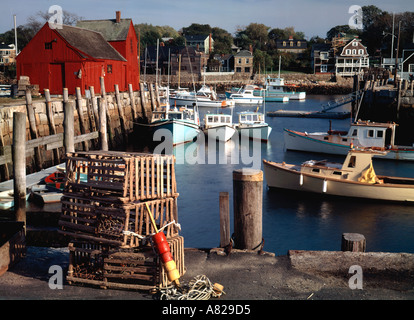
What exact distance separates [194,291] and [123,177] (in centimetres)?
192

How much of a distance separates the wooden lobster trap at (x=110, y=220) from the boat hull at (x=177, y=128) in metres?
26.5

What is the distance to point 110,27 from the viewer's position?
44.3 m

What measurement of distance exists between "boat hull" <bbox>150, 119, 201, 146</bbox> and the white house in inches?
3056

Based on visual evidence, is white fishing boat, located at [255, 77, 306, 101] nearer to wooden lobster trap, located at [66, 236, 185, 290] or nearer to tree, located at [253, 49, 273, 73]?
tree, located at [253, 49, 273, 73]

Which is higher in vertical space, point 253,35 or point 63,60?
point 253,35

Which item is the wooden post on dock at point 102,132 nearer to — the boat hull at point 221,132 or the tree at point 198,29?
→ the boat hull at point 221,132

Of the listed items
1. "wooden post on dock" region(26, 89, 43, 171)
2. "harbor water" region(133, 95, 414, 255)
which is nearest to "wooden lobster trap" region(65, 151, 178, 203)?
"harbor water" region(133, 95, 414, 255)

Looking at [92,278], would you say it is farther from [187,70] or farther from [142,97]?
[187,70]

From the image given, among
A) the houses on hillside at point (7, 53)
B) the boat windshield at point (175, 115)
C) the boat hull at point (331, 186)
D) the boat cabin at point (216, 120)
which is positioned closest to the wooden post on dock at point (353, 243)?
the boat hull at point (331, 186)

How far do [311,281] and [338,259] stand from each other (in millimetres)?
897

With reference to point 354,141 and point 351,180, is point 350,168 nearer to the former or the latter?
point 351,180

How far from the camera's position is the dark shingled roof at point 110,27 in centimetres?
4350

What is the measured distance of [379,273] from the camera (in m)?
7.53

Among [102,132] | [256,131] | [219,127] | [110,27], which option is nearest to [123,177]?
[102,132]
